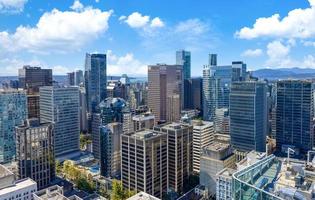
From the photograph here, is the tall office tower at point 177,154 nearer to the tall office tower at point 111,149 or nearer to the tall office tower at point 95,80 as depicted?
the tall office tower at point 111,149

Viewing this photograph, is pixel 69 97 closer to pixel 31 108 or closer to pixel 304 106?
pixel 31 108

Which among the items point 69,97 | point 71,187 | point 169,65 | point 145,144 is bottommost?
point 71,187

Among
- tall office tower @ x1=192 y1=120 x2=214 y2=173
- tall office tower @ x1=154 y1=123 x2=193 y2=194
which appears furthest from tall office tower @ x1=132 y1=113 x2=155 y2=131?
tall office tower @ x1=154 y1=123 x2=193 y2=194

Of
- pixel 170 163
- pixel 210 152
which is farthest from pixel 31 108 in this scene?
pixel 210 152

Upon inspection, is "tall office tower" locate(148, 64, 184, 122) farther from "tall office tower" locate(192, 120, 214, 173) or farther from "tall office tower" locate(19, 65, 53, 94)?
"tall office tower" locate(192, 120, 214, 173)

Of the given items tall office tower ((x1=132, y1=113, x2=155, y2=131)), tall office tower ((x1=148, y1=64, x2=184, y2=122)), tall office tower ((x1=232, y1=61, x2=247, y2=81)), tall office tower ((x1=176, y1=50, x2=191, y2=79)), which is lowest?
tall office tower ((x1=132, y1=113, x2=155, y2=131))

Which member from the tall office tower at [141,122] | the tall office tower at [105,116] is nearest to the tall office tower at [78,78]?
the tall office tower at [105,116]
